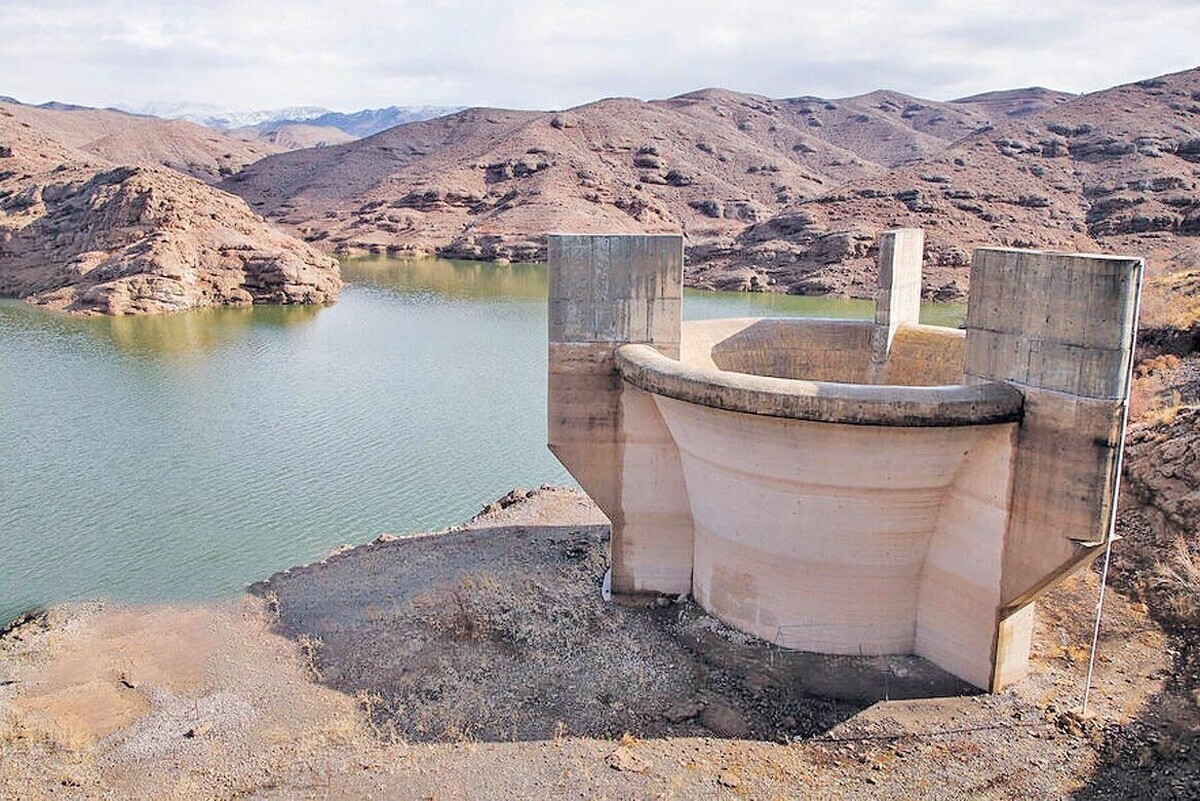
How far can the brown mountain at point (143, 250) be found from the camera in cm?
4128

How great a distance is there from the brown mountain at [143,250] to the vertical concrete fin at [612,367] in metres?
33.5

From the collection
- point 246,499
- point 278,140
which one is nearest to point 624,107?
point 246,499

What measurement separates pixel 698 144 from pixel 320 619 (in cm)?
9330

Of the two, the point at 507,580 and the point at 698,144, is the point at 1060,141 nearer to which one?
the point at 698,144

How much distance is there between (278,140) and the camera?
200 m

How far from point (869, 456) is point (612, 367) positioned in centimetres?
337

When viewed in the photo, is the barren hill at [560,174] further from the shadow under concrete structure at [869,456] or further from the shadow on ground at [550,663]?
the shadow under concrete structure at [869,456]

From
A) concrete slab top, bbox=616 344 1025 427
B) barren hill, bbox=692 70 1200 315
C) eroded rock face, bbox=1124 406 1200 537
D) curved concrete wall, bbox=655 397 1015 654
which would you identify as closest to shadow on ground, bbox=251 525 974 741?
curved concrete wall, bbox=655 397 1015 654

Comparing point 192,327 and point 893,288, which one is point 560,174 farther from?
point 893,288

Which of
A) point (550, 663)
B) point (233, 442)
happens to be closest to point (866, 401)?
point (550, 663)

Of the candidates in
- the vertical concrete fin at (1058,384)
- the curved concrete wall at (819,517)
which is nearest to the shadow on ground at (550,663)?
the curved concrete wall at (819,517)

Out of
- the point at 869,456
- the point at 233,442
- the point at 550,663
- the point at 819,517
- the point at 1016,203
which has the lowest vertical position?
the point at 233,442

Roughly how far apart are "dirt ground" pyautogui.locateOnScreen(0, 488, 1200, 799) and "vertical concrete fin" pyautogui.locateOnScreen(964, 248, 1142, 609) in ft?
5.26

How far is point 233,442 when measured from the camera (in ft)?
70.3
